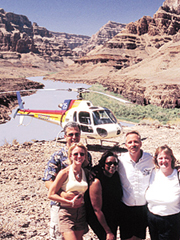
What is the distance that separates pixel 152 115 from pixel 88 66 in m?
71.5

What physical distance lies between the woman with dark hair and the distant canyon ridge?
2208cm

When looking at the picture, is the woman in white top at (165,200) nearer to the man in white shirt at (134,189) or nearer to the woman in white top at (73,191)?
the man in white shirt at (134,189)

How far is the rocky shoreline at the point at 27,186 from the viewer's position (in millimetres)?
4449

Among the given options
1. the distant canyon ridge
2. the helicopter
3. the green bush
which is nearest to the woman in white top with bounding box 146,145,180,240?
the helicopter

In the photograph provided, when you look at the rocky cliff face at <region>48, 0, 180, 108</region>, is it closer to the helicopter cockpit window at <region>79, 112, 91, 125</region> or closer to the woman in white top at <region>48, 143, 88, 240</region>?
the helicopter cockpit window at <region>79, 112, 91, 125</region>

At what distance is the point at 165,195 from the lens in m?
2.66

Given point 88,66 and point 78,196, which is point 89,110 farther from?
point 88,66

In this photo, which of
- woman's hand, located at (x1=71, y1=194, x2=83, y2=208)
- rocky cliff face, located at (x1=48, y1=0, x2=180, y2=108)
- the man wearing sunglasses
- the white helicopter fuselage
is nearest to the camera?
woman's hand, located at (x1=71, y1=194, x2=83, y2=208)

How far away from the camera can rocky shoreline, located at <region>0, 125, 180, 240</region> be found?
14.6ft

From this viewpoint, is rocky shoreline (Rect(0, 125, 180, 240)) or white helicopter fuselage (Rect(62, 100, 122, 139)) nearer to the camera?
rocky shoreline (Rect(0, 125, 180, 240))

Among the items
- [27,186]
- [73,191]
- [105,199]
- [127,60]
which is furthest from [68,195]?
[127,60]

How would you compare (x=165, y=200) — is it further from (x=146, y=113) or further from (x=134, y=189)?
(x=146, y=113)

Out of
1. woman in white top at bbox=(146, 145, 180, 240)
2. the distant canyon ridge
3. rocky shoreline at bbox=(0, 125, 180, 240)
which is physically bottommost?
rocky shoreline at bbox=(0, 125, 180, 240)

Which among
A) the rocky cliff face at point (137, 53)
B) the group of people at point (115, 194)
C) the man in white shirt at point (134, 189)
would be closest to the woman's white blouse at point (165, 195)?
the group of people at point (115, 194)
